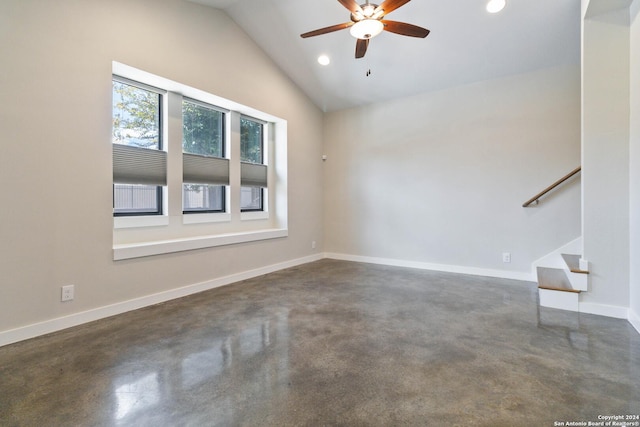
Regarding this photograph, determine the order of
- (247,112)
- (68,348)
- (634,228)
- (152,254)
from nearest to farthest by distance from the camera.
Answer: (68,348) < (634,228) < (152,254) < (247,112)

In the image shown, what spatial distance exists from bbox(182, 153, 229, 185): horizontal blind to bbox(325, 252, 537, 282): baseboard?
2681 millimetres

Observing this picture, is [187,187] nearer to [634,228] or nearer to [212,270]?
[212,270]

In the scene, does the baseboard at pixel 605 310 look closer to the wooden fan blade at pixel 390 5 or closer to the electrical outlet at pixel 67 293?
the wooden fan blade at pixel 390 5

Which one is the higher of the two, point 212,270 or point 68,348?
point 212,270

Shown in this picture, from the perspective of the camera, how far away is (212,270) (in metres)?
3.81

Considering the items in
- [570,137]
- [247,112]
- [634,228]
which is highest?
[247,112]

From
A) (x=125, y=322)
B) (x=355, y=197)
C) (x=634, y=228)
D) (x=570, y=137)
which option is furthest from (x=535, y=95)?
(x=125, y=322)

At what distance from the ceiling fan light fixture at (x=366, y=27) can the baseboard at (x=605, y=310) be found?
327 centimetres

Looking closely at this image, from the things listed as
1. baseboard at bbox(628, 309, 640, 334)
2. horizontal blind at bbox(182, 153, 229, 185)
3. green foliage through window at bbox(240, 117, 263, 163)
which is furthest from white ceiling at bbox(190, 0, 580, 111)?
baseboard at bbox(628, 309, 640, 334)

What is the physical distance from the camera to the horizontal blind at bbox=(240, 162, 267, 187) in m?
4.57

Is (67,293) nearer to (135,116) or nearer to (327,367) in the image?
(135,116)

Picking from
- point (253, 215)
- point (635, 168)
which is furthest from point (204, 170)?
point (635, 168)

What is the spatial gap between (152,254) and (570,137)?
5.28 m

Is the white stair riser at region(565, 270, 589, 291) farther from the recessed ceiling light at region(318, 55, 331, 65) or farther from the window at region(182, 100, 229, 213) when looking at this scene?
the window at region(182, 100, 229, 213)
